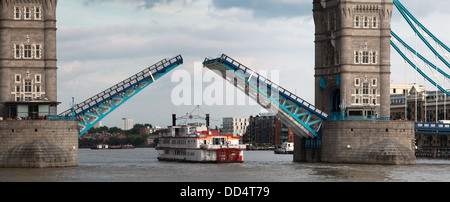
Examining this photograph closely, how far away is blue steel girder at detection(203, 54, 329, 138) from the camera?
85562 mm

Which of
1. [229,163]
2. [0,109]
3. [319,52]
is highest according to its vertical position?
[319,52]

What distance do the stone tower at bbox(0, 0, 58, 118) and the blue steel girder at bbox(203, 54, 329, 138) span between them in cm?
1784

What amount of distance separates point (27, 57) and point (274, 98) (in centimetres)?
2563

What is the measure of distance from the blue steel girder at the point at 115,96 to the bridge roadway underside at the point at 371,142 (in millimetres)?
18402

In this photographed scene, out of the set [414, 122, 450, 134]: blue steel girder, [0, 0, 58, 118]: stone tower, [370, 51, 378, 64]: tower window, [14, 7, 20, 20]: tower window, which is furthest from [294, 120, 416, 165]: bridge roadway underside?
[14, 7, 20, 20]: tower window

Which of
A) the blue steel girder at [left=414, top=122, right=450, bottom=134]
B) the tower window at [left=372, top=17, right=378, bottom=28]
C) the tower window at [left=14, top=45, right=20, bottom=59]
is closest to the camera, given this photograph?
the tower window at [left=14, top=45, right=20, bottom=59]

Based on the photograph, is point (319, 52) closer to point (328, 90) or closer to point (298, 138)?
point (328, 90)

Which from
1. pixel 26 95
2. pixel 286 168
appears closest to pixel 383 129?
pixel 286 168

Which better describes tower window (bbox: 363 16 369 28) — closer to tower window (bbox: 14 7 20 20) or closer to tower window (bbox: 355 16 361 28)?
tower window (bbox: 355 16 361 28)

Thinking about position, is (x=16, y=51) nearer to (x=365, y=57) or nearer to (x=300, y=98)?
(x=300, y=98)

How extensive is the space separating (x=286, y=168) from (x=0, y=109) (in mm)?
27900

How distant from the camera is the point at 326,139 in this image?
283ft
